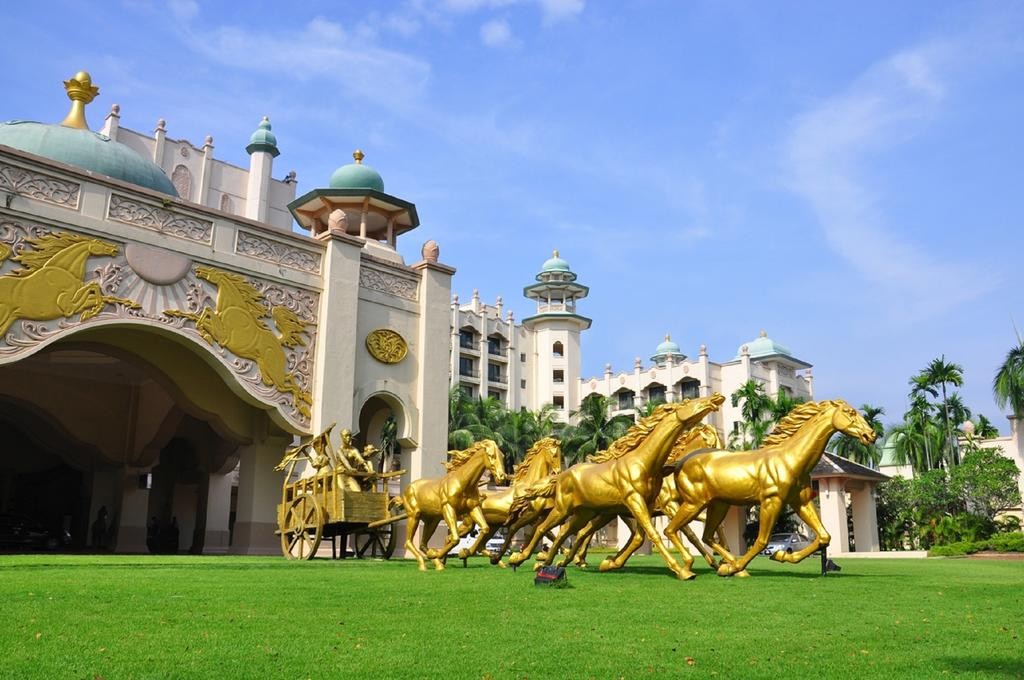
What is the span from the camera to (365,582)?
34.2 ft

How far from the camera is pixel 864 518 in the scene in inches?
1430

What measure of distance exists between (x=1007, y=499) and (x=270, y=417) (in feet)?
98.1

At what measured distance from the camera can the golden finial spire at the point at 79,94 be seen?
2322 centimetres

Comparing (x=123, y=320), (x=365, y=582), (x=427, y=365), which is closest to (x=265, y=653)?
(x=365, y=582)

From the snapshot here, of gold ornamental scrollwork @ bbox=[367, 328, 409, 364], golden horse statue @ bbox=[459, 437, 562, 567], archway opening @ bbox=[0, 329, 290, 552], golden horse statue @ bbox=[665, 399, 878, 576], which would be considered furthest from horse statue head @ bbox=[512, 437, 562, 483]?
archway opening @ bbox=[0, 329, 290, 552]

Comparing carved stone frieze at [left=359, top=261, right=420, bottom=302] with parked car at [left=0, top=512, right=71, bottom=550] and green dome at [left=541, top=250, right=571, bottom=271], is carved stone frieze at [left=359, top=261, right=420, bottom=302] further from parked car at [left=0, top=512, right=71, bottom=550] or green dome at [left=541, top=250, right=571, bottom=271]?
green dome at [left=541, top=250, right=571, bottom=271]

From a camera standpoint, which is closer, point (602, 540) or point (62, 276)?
point (62, 276)

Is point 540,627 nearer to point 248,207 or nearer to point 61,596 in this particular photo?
point 61,596

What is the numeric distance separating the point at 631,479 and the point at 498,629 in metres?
5.38

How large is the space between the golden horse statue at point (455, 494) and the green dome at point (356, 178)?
13.9 meters

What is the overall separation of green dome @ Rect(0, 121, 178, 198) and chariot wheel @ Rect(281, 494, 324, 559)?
880cm

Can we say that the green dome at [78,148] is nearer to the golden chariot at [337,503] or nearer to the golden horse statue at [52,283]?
the golden horse statue at [52,283]

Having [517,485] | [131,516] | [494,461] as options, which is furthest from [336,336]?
[131,516]

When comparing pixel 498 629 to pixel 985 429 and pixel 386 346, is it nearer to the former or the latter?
pixel 386 346
